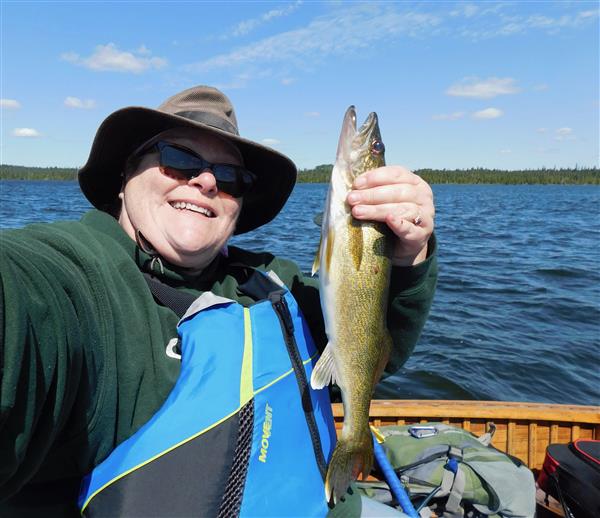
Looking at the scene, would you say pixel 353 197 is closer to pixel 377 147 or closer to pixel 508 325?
pixel 377 147

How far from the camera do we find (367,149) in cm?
261

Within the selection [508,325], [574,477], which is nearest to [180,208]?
[574,477]

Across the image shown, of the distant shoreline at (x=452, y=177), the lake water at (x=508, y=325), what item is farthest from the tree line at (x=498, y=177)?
the lake water at (x=508, y=325)

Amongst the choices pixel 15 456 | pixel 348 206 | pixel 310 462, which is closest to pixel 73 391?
pixel 15 456

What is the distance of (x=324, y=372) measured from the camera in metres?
2.47

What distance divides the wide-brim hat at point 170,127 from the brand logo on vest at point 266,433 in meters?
1.50

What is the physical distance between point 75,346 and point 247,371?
0.90 m

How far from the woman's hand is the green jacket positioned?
0.32 metres

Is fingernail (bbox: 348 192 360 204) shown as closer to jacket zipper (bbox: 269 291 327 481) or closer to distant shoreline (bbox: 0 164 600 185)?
jacket zipper (bbox: 269 291 327 481)

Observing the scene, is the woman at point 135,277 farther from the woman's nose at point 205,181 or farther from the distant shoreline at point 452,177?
the distant shoreline at point 452,177

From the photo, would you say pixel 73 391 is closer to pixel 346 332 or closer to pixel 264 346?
pixel 264 346

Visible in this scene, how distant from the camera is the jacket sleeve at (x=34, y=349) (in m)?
1.22

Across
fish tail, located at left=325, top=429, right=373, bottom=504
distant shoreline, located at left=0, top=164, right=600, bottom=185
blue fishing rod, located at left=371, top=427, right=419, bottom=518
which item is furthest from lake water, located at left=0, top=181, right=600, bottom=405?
distant shoreline, located at left=0, top=164, right=600, bottom=185

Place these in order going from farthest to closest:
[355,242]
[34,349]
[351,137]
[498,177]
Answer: [498,177] < [351,137] < [355,242] < [34,349]
